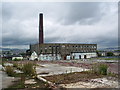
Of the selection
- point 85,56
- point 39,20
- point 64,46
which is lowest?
point 85,56

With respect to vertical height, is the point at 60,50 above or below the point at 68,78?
above

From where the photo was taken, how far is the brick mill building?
58.0 meters

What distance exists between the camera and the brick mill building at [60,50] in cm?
5797

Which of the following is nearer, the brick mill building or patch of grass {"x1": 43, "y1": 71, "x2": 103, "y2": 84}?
patch of grass {"x1": 43, "y1": 71, "x2": 103, "y2": 84}

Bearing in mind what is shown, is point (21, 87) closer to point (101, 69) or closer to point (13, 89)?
point (13, 89)

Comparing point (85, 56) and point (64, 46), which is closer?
point (85, 56)

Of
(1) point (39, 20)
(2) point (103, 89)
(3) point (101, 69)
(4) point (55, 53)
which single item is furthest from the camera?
(4) point (55, 53)

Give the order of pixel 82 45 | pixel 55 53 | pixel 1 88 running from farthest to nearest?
pixel 82 45 → pixel 55 53 → pixel 1 88

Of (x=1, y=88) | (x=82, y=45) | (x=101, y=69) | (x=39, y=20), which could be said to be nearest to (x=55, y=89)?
(x=1, y=88)

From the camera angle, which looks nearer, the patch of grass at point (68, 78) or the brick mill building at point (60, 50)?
the patch of grass at point (68, 78)

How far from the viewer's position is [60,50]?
64188mm

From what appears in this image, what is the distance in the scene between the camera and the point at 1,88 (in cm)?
778

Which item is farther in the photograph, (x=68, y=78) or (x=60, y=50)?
(x=60, y=50)

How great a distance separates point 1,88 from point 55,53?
5559 cm
